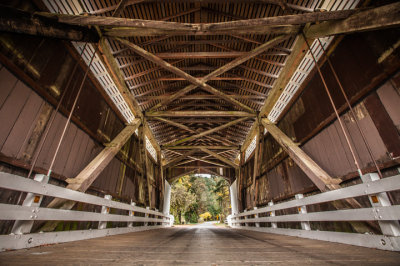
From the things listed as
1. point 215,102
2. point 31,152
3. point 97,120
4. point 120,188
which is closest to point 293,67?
point 215,102

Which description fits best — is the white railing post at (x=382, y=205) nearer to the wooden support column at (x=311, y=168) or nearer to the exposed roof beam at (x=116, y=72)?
the wooden support column at (x=311, y=168)

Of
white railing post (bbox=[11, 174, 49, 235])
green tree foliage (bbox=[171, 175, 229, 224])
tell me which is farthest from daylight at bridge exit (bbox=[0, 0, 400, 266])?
green tree foliage (bbox=[171, 175, 229, 224])

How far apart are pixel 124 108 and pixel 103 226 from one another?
423 centimetres

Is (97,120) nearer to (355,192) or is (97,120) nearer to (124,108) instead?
(124,108)

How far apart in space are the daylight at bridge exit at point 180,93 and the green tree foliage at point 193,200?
2208cm

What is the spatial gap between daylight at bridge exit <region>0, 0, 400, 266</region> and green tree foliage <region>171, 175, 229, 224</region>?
2208 centimetres

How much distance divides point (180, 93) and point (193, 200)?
29.3 m

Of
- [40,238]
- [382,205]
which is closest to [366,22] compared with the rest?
[382,205]

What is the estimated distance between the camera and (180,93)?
6.35m

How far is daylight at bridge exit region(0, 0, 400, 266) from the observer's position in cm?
227

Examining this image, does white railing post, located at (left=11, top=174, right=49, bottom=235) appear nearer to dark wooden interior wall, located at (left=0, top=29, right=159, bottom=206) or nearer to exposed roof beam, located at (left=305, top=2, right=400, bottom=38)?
dark wooden interior wall, located at (left=0, top=29, right=159, bottom=206)

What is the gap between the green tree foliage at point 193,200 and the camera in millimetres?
27969

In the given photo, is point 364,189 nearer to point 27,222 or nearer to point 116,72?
point 27,222

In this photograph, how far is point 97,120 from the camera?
17.6 ft
